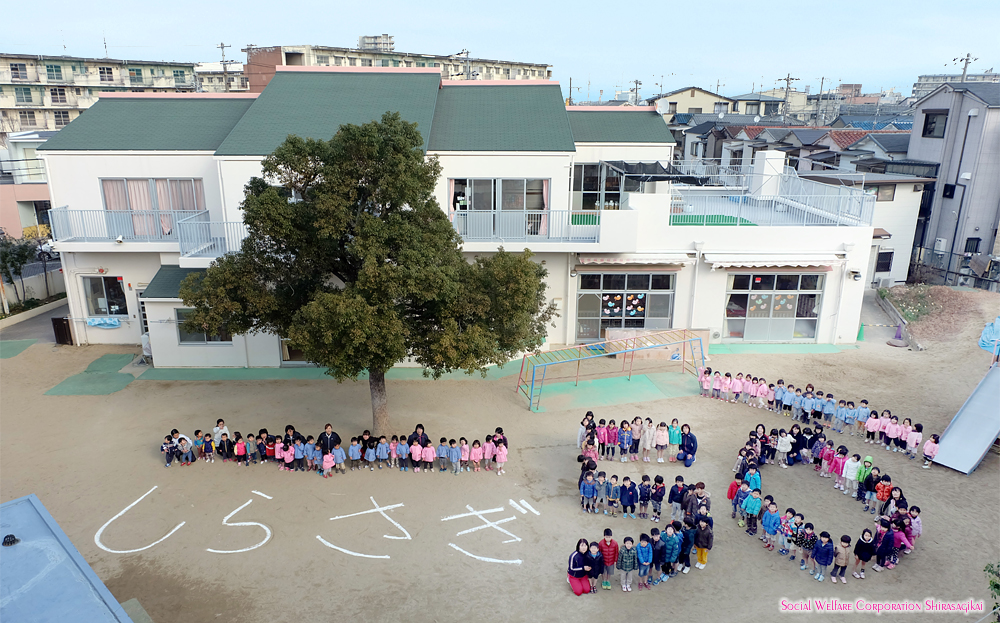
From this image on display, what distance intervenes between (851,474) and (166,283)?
61.4ft

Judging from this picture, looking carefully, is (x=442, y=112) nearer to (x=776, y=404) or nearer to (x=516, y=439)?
(x=516, y=439)

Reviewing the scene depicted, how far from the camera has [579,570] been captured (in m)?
10.1

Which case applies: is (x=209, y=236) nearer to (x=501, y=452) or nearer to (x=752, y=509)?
(x=501, y=452)

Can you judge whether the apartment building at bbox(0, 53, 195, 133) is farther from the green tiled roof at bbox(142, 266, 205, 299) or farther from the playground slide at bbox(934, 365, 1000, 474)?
the playground slide at bbox(934, 365, 1000, 474)

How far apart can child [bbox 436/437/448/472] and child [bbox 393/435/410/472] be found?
0.67m

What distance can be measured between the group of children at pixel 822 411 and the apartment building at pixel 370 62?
47.4 ft

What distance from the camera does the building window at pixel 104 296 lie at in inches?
822

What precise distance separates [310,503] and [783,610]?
8.67 metres

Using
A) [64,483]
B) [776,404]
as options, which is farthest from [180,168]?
[776,404]

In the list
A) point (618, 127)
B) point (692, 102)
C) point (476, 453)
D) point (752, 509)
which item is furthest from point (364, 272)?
point (692, 102)

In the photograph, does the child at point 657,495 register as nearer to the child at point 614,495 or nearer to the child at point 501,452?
the child at point 614,495

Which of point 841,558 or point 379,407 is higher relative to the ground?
point 379,407

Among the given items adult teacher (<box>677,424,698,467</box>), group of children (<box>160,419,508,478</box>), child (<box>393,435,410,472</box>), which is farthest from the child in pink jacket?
adult teacher (<box>677,424,698,467</box>)

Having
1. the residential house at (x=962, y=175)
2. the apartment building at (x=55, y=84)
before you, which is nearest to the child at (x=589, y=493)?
the residential house at (x=962, y=175)
